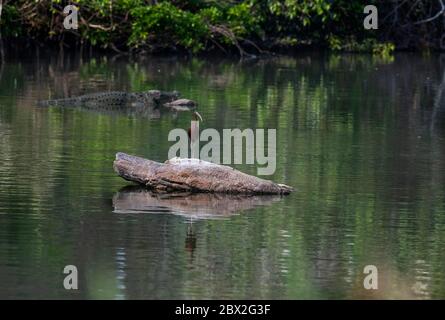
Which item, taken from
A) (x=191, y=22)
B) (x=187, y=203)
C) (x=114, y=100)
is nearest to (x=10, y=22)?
(x=191, y=22)

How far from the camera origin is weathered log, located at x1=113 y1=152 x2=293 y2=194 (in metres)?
14.9

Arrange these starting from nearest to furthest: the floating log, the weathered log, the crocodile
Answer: the floating log → the weathered log → the crocodile

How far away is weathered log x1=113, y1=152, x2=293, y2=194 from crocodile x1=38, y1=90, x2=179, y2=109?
28.1 ft

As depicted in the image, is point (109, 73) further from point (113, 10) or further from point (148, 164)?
point (148, 164)

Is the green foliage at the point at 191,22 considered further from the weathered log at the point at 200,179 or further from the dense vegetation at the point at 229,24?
the weathered log at the point at 200,179

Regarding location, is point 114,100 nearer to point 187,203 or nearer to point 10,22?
point 187,203

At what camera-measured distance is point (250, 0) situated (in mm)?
37969

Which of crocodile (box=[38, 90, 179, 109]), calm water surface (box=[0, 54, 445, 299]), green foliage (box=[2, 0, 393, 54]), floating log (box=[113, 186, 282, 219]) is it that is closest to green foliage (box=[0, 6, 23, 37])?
green foliage (box=[2, 0, 393, 54])

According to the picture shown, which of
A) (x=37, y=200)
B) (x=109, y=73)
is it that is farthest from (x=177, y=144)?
(x=109, y=73)

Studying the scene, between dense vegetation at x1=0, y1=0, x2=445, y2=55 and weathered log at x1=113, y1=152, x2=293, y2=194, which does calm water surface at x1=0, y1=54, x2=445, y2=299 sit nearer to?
weathered log at x1=113, y1=152, x2=293, y2=194

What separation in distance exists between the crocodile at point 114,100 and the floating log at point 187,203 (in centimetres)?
862

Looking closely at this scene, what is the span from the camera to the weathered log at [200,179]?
48.8 feet

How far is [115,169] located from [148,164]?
417 mm

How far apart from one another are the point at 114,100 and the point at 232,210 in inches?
397
